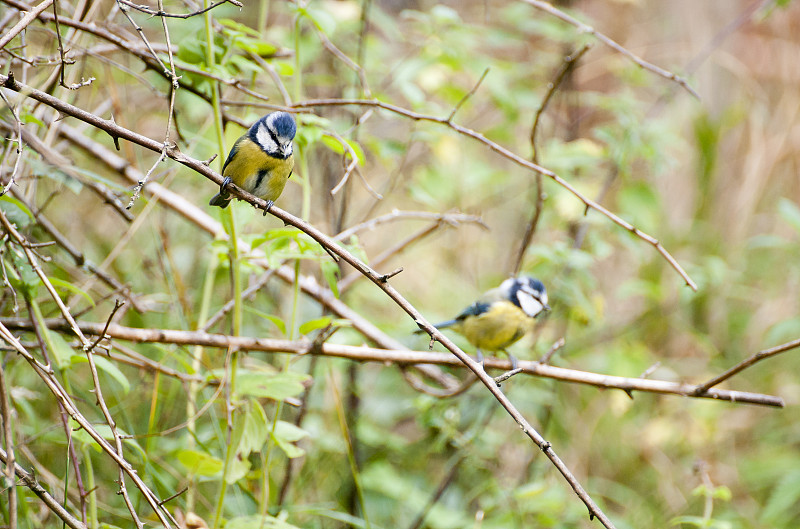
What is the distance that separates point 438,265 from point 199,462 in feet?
12.6

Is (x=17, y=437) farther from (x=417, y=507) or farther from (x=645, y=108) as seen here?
(x=645, y=108)

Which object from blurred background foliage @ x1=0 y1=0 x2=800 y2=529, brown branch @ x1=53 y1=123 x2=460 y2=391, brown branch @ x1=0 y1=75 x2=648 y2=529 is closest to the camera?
brown branch @ x1=0 y1=75 x2=648 y2=529

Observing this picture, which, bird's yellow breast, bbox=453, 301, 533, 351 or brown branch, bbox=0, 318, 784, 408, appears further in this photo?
bird's yellow breast, bbox=453, 301, 533, 351

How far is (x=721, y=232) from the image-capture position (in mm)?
5625

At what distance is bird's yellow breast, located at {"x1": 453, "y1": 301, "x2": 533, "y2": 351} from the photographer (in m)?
3.10

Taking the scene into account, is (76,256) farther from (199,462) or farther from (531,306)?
(531,306)

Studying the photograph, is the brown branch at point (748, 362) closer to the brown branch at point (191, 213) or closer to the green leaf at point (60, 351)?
the brown branch at point (191, 213)

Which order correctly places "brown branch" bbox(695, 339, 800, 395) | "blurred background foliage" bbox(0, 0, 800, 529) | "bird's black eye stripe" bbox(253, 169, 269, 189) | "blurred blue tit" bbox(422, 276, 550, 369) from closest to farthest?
1. "brown branch" bbox(695, 339, 800, 395)
2. "bird's black eye stripe" bbox(253, 169, 269, 189)
3. "blurred background foliage" bbox(0, 0, 800, 529)
4. "blurred blue tit" bbox(422, 276, 550, 369)

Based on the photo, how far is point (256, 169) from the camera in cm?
207

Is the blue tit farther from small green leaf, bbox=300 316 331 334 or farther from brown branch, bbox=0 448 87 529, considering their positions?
brown branch, bbox=0 448 87 529

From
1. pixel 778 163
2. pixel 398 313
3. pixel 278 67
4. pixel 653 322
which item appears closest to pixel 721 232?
pixel 778 163

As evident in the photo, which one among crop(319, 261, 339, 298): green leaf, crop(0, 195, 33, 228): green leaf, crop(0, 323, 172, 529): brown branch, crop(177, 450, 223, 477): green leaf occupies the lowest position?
crop(177, 450, 223, 477): green leaf

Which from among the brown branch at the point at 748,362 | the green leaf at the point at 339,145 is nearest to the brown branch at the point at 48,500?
the green leaf at the point at 339,145

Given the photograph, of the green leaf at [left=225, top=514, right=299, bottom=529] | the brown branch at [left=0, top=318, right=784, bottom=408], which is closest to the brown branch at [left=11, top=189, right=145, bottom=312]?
the brown branch at [left=0, top=318, right=784, bottom=408]
